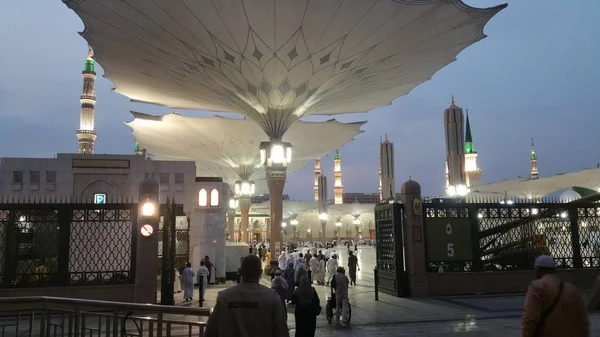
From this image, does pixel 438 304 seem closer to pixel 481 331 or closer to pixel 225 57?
pixel 481 331

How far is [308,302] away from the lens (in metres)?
6.94

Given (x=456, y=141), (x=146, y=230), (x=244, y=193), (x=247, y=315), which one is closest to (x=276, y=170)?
(x=146, y=230)

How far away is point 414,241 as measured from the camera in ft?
44.9

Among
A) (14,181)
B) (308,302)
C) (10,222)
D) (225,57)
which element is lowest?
(308,302)

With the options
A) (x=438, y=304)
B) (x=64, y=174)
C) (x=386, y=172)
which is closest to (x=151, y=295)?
(x=438, y=304)

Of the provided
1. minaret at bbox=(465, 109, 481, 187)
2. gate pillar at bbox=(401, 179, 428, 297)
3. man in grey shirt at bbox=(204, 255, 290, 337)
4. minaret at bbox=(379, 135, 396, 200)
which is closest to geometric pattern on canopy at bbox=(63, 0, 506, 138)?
gate pillar at bbox=(401, 179, 428, 297)

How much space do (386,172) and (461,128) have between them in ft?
74.2

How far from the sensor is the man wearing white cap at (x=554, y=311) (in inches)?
145

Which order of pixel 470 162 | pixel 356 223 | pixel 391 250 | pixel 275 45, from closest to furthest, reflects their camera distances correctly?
pixel 391 250, pixel 275 45, pixel 470 162, pixel 356 223

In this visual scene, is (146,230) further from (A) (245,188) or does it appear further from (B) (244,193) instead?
(A) (245,188)

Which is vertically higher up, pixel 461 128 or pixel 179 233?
pixel 461 128

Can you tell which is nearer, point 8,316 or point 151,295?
point 8,316

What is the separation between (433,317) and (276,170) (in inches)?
497

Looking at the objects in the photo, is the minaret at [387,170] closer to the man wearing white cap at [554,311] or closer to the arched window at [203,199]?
the arched window at [203,199]
